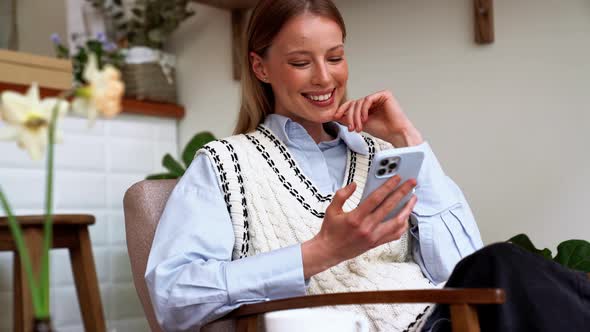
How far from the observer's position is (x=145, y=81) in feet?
11.1

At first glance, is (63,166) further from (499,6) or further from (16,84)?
(499,6)

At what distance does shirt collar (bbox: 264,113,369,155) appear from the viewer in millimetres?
1878

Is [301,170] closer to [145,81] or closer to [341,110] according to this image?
[341,110]

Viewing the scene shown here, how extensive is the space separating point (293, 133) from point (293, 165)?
90 millimetres

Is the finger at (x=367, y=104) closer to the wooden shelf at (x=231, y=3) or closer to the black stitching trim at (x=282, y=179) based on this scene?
the black stitching trim at (x=282, y=179)

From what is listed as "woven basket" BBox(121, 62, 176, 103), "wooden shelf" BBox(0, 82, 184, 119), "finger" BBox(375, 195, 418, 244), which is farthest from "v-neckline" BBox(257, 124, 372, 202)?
"woven basket" BBox(121, 62, 176, 103)

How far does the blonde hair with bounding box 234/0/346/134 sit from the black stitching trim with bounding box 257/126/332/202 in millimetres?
80

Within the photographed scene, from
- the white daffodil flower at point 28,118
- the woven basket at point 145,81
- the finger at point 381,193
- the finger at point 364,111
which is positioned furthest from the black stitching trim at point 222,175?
the woven basket at point 145,81

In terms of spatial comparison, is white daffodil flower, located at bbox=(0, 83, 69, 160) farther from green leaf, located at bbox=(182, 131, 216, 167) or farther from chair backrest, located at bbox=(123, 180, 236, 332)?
green leaf, located at bbox=(182, 131, 216, 167)

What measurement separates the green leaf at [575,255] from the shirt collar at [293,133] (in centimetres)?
67

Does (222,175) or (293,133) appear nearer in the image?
(222,175)

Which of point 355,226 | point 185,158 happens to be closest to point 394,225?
point 355,226

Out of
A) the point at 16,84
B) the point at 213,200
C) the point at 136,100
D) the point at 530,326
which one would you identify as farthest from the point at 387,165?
the point at 136,100

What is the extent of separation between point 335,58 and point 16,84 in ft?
4.97
